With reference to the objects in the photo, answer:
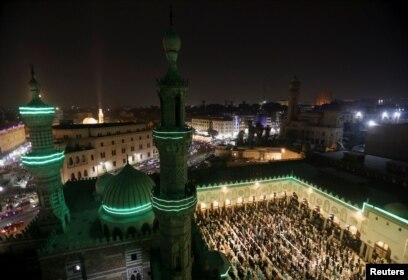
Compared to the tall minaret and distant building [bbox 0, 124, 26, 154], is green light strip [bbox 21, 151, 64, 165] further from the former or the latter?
distant building [bbox 0, 124, 26, 154]

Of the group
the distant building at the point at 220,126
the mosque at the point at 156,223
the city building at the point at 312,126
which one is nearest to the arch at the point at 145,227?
the mosque at the point at 156,223

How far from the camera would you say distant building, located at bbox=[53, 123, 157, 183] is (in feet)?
118

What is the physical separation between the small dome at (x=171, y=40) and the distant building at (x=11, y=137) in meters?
67.5

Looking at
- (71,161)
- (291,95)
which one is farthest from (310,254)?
(291,95)

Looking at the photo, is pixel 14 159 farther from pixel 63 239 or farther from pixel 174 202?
pixel 174 202

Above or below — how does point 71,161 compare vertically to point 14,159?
above

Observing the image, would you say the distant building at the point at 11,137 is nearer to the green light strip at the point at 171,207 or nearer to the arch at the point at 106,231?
the arch at the point at 106,231

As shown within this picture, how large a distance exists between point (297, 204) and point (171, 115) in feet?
82.0

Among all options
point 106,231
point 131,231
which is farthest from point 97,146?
point 131,231

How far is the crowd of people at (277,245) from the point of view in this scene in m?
17.8

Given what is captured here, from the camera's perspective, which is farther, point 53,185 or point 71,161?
point 71,161

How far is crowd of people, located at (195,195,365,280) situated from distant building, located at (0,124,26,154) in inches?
2340

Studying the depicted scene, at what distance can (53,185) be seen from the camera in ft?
50.7

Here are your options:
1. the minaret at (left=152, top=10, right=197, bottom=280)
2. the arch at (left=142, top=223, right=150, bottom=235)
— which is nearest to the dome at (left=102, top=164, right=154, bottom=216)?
the arch at (left=142, top=223, right=150, bottom=235)
